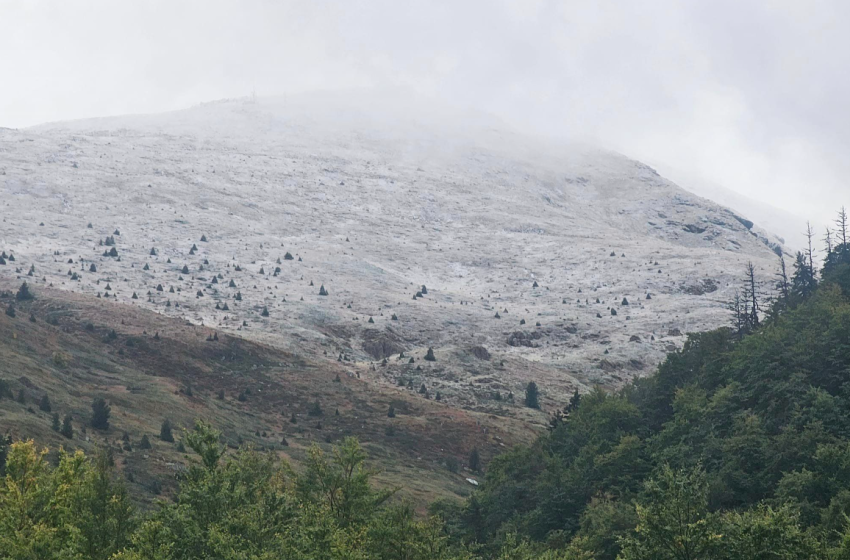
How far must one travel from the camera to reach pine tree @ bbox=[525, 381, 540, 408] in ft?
326

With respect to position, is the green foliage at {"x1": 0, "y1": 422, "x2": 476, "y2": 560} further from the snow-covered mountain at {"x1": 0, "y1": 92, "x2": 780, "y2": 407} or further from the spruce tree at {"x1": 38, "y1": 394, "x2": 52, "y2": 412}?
the snow-covered mountain at {"x1": 0, "y1": 92, "x2": 780, "y2": 407}

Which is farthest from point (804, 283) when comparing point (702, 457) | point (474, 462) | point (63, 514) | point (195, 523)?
point (63, 514)

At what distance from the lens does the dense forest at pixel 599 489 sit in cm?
3269

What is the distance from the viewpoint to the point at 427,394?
325 ft

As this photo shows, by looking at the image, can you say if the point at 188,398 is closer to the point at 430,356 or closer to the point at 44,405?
the point at 44,405

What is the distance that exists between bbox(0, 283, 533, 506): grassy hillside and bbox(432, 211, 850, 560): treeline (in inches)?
439

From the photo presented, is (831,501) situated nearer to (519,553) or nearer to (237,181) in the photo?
(519,553)

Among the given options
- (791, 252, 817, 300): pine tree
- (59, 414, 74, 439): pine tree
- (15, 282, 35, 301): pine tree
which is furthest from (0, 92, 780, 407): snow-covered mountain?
(59, 414, 74, 439): pine tree

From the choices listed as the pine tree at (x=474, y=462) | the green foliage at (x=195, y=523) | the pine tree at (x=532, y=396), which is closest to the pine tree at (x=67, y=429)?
the green foliage at (x=195, y=523)

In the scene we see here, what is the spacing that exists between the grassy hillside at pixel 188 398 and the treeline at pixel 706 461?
36.6 ft

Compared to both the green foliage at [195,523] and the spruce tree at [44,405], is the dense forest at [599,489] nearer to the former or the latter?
the green foliage at [195,523]

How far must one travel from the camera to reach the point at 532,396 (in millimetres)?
100375

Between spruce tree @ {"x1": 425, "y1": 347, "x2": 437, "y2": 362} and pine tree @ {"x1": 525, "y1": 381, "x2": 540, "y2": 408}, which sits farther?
spruce tree @ {"x1": 425, "y1": 347, "x2": 437, "y2": 362}

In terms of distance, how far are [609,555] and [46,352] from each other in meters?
55.7
